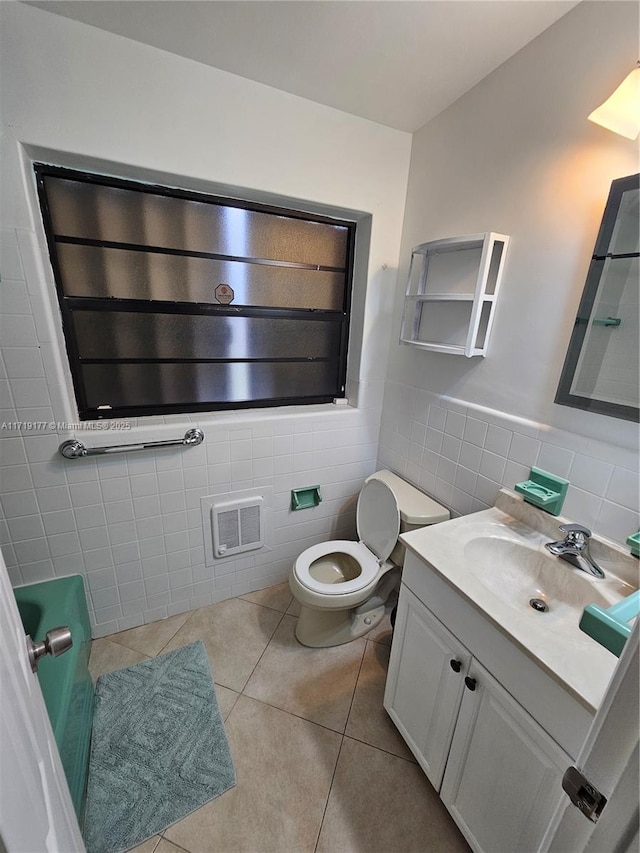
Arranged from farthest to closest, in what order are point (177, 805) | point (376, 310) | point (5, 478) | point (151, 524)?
point (376, 310) → point (151, 524) → point (5, 478) → point (177, 805)

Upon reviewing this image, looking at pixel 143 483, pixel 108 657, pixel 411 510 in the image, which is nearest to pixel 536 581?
pixel 411 510

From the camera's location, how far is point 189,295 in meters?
1.54

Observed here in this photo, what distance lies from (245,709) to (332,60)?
2415 mm

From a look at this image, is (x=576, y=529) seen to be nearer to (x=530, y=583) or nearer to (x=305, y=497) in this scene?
(x=530, y=583)

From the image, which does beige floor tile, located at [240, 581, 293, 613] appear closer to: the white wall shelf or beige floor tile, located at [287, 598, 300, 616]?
beige floor tile, located at [287, 598, 300, 616]

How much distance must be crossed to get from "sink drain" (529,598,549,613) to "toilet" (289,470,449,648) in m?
0.52

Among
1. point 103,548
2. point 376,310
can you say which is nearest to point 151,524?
point 103,548

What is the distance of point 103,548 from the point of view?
5.02 feet

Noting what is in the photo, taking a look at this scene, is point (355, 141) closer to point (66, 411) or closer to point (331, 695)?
point (66, 411)

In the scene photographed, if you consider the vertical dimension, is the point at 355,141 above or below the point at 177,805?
above

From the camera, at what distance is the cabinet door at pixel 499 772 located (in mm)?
771

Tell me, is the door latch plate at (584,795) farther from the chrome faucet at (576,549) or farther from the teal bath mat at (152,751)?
the teal bath mat at (152,751)

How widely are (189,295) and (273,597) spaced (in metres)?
1.61

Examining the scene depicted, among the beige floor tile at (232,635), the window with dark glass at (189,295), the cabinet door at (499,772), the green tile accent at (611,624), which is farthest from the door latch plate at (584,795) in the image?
the window with dark glass at (189,295)
